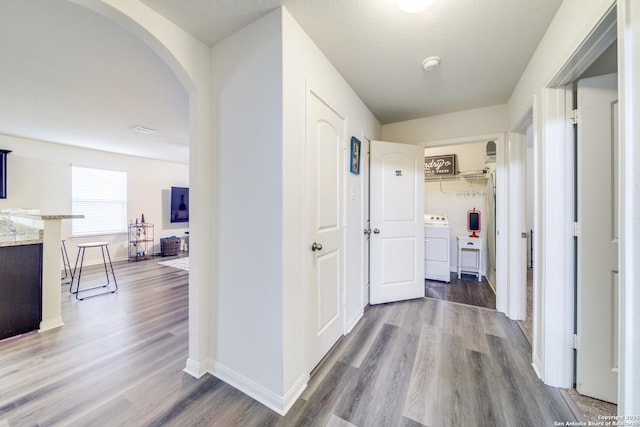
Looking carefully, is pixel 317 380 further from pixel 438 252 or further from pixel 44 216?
pixel 44 216

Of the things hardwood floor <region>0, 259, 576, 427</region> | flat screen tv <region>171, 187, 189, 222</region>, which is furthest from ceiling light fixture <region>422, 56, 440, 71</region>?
flat screen tv <region>171, 187, 189, 222</region>

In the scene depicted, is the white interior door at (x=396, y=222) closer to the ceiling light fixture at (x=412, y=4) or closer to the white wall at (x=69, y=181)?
the ceiling light fixture at (x=412, y=4)

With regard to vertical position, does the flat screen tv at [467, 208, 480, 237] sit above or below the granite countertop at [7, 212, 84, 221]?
below

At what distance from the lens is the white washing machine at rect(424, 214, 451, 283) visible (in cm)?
375

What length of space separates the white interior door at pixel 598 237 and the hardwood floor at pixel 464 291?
56.1 inches

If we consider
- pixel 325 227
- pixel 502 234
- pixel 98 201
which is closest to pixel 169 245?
pixel 98 201

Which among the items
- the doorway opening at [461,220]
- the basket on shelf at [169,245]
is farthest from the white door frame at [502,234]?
the basket on shelf at [169,245]

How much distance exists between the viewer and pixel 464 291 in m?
3.31

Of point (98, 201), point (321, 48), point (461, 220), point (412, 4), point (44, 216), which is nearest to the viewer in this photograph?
point (412, 4)

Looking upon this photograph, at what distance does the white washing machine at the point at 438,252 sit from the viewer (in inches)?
148

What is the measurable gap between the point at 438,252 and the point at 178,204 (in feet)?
20.2

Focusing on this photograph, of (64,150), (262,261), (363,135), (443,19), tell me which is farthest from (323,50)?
(64,150)

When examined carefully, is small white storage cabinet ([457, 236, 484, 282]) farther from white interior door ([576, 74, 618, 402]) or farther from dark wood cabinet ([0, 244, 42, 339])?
dark wood cabinet ([0, 244, 42, 339])

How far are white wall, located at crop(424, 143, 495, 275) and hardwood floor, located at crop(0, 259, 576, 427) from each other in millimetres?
1991
